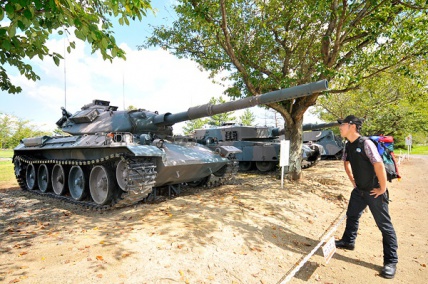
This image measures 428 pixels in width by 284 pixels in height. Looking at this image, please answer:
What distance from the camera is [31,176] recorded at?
1073 cm

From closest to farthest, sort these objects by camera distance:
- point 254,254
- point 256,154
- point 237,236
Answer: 1. point 254,254
2. point 237,236
3. point 256,154

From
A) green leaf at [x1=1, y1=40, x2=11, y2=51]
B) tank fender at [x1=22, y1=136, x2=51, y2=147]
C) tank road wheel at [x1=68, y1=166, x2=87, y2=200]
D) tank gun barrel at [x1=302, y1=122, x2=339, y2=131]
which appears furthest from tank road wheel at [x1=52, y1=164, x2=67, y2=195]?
tank gun barrel at [x1=302, y1=122, x2=339, y2=131]

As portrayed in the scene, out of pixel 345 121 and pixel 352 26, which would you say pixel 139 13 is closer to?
pixel 345 121

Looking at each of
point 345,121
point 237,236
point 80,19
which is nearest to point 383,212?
point 345,121

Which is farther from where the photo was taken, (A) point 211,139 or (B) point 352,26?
(A) point 211,139

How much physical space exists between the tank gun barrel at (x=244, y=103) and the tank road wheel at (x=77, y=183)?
252 cm

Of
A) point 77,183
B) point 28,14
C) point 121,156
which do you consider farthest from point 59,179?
point 28,14

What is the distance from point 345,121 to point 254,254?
229 centimetres

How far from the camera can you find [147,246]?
4.38 metres

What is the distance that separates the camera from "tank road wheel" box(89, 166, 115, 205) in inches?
288

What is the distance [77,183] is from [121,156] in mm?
2598

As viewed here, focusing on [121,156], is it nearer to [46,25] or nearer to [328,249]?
[46,25]

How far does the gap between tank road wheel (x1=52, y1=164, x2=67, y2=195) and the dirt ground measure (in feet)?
3.63

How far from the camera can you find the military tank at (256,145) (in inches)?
548
